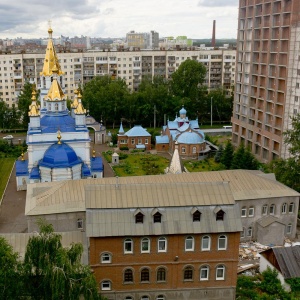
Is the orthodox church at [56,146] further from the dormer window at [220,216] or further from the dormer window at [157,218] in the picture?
the dormer window at [220,216]

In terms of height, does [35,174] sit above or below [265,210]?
above

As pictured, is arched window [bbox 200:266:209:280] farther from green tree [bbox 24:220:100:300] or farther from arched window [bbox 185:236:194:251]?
green tree [bbox 24:220:100:300]

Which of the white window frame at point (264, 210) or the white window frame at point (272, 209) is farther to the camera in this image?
the white window frame at point (272, 209)

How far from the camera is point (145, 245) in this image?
20.8 metres

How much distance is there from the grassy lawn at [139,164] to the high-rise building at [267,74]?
11124mm

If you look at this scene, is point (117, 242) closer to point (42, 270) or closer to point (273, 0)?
point (42, 270)

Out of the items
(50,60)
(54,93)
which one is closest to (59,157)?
(54,93)

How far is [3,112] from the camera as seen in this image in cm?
6344

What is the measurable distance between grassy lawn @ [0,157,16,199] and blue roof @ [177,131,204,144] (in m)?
19.9

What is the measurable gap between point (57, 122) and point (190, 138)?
18.4 meters

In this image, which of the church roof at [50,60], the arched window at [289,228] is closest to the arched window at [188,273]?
the arched window at [289,228]

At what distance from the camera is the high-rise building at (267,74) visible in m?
41.6

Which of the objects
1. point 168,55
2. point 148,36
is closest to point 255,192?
point 168,55

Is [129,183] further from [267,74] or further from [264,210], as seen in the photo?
[267,74]
